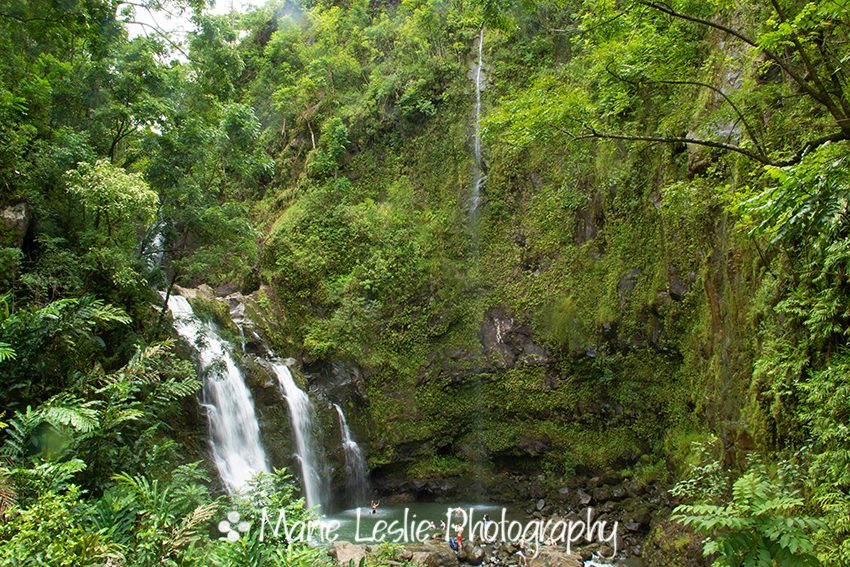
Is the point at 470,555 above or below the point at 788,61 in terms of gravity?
Result: below

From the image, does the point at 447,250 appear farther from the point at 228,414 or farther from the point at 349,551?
the point at 349,551

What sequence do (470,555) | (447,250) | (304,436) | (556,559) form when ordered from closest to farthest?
1. (556,559)
2. (470,555)
3. (304,436)
4. (447,250)

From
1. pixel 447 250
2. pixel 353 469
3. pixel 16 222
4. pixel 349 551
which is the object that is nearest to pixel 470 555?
pixel 349 551

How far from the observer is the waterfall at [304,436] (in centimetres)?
1232

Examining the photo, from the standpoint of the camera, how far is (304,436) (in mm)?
12711

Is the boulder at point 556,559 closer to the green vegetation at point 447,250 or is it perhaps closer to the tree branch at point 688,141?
the green vegetation at point 447,250

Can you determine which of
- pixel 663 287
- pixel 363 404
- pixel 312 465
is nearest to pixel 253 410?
pixel 312 465

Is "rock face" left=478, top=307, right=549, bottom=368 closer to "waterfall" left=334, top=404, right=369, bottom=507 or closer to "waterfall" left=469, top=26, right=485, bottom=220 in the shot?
"waterfall" left=469, top=26, right=485, bottom=220

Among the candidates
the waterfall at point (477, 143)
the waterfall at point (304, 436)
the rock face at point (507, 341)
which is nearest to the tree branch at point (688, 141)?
the rock face at point (507, 341)

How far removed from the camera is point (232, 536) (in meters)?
4.32

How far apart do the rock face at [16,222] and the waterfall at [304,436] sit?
6525mm

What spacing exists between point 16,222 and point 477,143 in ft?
41.9

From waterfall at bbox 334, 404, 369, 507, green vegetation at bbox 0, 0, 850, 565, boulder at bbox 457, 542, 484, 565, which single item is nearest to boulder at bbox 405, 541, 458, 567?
boulder at bbox 457, 542, 484, 565

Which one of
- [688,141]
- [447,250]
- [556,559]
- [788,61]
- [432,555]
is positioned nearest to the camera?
[688,141]
